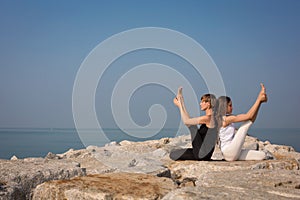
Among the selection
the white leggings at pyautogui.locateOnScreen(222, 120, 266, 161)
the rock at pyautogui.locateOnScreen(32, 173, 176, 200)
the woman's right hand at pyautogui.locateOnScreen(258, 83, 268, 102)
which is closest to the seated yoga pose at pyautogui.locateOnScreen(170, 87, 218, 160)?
the white leggings at pyautogui.locateOnScreen(222, 120, 266, 161)

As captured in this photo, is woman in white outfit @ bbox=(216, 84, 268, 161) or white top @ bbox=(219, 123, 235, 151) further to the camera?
white top @ bbox=(219, 123, 235, 151)

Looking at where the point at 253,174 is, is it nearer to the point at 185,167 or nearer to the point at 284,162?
the point at 185,167

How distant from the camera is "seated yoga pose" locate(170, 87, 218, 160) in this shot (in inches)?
253

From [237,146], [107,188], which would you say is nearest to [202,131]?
[237,146]

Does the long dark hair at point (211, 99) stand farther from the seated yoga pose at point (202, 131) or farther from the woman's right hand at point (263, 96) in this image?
the woman's right hand at point (263, 96)

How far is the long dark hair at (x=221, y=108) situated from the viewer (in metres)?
6.48

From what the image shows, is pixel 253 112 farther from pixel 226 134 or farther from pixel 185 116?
pixel 185 116

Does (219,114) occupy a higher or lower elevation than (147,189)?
higher

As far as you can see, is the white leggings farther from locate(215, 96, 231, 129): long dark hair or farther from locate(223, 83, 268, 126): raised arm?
locate(215, 96, 231, 129): long dark hair

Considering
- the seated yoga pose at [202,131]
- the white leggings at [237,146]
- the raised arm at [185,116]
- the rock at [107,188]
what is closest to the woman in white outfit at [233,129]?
the white leggings at [237,146]

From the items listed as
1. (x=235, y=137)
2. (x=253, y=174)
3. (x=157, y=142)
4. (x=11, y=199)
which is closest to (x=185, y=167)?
(x=235, y=137)

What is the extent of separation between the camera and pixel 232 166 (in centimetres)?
564

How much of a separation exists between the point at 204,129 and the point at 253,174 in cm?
215

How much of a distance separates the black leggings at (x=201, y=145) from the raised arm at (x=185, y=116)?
0.12 m
